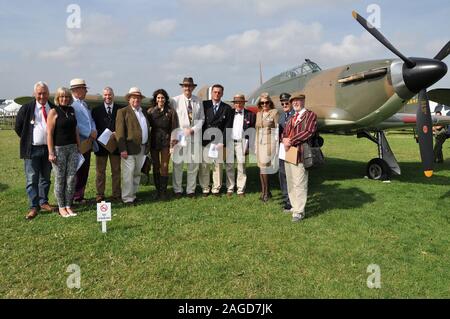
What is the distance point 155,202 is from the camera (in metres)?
6.26

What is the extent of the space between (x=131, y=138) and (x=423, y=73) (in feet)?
17.1

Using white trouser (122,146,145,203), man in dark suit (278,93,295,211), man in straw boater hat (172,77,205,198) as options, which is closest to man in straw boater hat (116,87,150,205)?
white trouser (122,146,145,203)

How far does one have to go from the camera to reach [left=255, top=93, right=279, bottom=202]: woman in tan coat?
605cm

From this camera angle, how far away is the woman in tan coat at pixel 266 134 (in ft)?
19.8

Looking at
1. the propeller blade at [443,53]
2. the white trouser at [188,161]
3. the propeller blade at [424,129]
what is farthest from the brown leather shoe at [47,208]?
the propeller blade at [443,53]

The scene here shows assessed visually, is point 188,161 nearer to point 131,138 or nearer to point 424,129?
point 131,138

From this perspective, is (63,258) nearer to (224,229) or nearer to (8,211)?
(224,229)

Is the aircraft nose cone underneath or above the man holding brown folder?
above

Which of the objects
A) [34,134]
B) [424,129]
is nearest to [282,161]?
[424,129]

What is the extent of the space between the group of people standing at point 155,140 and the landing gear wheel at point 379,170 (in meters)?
3.61

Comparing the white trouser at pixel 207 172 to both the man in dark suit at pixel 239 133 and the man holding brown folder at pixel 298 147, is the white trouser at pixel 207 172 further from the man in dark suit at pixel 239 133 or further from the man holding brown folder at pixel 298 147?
the man holding brown folder at pixel 298 147

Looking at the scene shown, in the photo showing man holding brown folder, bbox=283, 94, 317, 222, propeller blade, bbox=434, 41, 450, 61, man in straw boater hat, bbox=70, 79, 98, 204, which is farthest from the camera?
propeller blade, bbox=434, 41, 450, 61

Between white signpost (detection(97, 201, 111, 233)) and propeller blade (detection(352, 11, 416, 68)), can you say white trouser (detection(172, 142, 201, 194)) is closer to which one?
white signpost (detection(97, 201, 111, 233))

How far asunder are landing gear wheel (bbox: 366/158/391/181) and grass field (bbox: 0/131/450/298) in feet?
5.88
